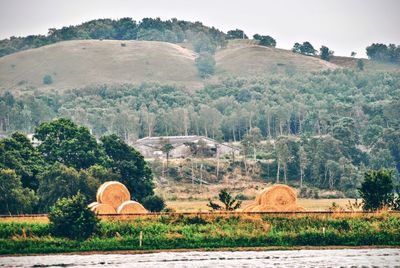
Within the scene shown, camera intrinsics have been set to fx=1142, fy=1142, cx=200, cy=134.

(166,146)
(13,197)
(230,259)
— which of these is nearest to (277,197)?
(230,259)

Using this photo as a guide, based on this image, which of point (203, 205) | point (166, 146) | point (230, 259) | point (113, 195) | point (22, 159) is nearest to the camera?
point (230, 259)

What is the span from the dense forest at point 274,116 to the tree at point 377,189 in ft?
132

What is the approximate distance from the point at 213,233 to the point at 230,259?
4.89 m

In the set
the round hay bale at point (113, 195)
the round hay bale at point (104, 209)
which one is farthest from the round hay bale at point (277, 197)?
the round hay bale at point (113, 195)

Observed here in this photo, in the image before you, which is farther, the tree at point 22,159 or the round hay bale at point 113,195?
the tree at point 22,159

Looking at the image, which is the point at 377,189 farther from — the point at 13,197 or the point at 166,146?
the point at 166,146

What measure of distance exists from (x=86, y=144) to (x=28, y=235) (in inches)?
975

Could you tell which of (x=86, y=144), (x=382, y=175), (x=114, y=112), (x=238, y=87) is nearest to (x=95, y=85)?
(x=238, y=87)

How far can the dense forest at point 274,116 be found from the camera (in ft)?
348

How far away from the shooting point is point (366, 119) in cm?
14050

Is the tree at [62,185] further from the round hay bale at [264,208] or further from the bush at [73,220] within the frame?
the bush at [73,220]

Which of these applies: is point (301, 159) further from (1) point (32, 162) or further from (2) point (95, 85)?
(2) point (95, 85)

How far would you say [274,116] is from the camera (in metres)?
143

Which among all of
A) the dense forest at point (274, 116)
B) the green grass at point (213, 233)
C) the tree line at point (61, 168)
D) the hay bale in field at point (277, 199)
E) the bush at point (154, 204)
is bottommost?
the green grass at point (213, 233)
